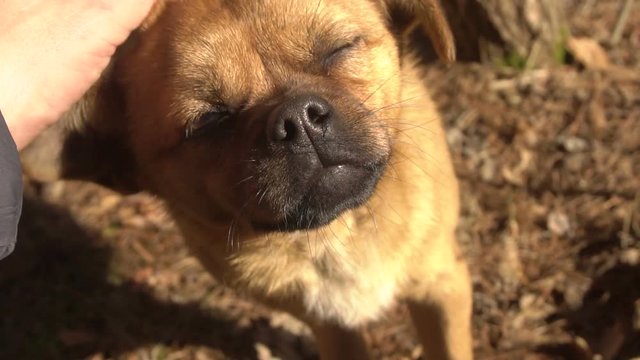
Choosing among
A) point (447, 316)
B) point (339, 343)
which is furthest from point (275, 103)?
point (339, 343)

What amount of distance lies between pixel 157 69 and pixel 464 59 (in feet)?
8.27

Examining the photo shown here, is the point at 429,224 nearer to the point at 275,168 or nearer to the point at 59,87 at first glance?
the point at 275,168

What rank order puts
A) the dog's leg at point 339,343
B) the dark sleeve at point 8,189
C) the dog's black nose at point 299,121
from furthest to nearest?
the dog's leg at point 339,343, the dog's black nose at point 299,121, the dark sleeve at point 8,189

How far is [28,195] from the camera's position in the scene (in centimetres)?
459

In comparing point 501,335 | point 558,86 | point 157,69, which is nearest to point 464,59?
point 558,86

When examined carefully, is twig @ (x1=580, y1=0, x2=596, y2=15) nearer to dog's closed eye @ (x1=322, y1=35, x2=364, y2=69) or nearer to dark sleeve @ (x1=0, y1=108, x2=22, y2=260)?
dog's closed eye @ (x1=322, y1=35, x2=364, y2=69)

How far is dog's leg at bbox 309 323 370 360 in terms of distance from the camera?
3.28m

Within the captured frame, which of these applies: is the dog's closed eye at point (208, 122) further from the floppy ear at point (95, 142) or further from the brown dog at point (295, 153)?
the floppy ear at point (95, 142)

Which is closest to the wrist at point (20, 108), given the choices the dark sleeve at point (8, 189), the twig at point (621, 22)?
the dark sleeve at point (8, 189)

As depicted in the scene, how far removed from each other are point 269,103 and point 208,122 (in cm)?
25

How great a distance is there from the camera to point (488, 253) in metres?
3.75

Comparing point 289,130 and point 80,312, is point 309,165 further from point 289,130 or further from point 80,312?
point 80,312

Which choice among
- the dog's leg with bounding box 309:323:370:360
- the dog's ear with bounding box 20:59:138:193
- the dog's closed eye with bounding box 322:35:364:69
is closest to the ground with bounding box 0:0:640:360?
the dog's leg with bounding box 309:323:370:360

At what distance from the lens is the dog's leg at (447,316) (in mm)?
2957
